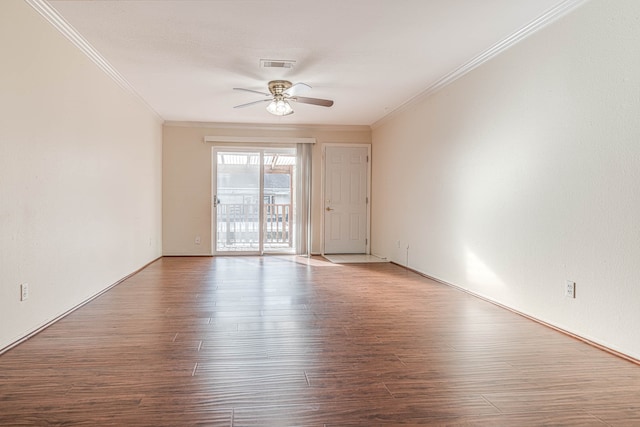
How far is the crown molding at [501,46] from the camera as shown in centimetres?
277

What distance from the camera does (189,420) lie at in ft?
5.30

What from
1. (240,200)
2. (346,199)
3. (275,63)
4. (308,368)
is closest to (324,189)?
(346,199)

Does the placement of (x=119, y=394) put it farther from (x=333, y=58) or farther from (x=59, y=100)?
(x=333, y=58)

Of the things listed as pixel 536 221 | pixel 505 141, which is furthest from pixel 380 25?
pixel 536 221

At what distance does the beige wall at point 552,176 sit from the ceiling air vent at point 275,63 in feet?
6.04

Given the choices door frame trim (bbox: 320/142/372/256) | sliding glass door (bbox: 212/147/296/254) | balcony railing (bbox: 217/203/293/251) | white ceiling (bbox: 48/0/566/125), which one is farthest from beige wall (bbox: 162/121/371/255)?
white ceiling (bbox: 48/0/566/125)

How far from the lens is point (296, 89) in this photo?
4363 millimetres

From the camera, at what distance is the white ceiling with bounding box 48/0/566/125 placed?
2.83 meters

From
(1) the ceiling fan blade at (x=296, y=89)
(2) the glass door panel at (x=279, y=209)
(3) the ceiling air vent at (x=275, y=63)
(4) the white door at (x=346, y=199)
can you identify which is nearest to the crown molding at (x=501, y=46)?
(1) the ceiling fan blade at (x=296, y=89)

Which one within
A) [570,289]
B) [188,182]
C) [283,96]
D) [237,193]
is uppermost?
[283,96]

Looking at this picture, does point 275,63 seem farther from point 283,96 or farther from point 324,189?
point 324,189

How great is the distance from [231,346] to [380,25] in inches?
105

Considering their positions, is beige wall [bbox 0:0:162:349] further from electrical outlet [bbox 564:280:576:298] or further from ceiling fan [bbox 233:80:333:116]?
electrical outlet [bbox 564:280:576:298]

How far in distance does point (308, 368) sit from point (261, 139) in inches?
212
